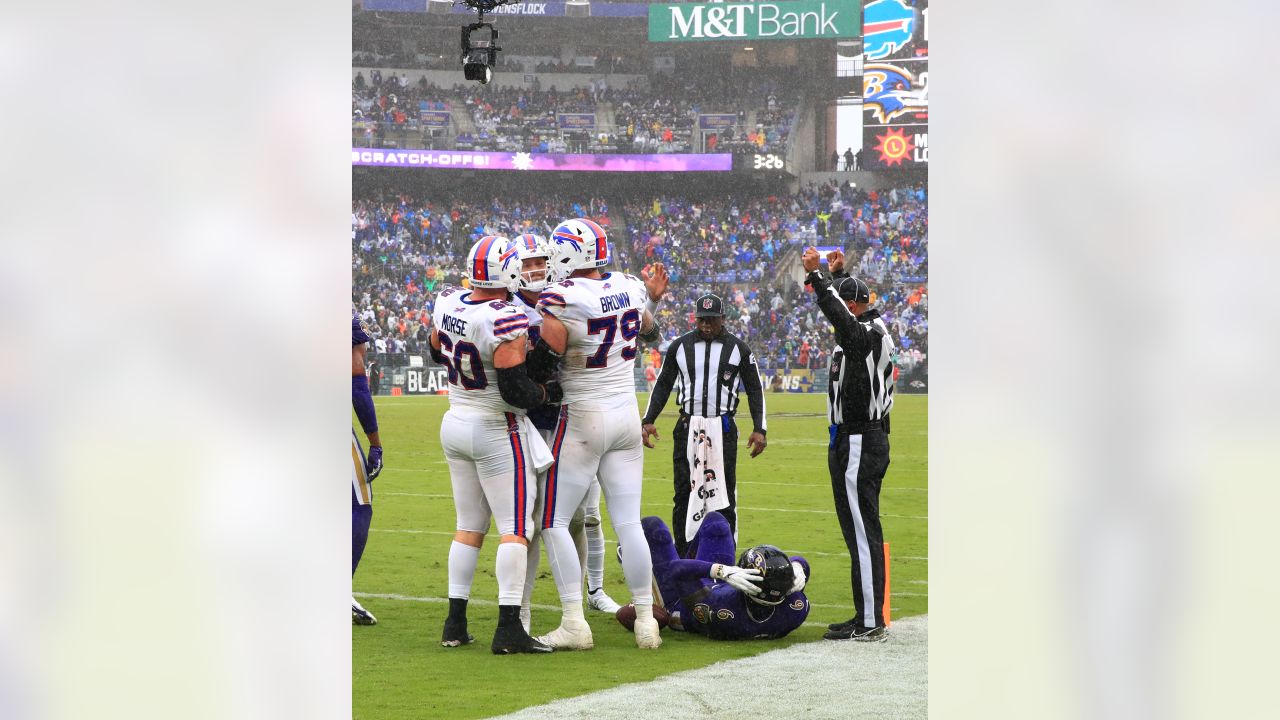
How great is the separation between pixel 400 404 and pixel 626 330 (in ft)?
62.5

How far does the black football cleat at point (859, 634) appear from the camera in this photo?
5.77 metres

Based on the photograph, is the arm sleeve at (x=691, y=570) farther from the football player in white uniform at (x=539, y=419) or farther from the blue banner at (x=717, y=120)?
the blue banner at (x=717, y=120)

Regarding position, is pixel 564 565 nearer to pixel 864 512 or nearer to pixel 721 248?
pixel 864 512

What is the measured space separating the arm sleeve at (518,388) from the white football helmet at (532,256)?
55 centimetres

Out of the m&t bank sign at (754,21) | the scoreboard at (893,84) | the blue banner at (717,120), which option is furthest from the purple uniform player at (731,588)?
the m&t bank sign at (754,21)

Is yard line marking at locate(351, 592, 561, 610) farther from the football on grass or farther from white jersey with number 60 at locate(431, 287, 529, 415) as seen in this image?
white jersey with number 60 at locate(431, 287, 529, 415)

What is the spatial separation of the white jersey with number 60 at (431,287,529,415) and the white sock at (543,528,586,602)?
0.57 meters

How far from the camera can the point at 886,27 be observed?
3797cm

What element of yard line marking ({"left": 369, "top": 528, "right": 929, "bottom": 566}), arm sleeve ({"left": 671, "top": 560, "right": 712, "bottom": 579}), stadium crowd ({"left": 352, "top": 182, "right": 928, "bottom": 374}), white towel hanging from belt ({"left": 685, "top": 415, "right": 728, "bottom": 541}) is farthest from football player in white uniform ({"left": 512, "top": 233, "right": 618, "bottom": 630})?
stadium crowd ({"left": 352, "top": 182, "right": 928, "bottom": 374})
